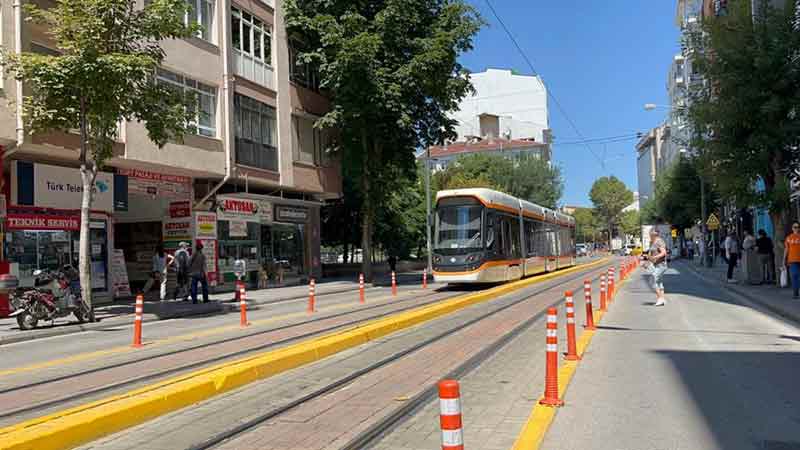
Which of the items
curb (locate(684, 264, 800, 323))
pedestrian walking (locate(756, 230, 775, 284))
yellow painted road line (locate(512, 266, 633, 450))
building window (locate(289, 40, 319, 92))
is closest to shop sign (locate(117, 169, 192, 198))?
building window (locate(289, 40, 319, 92))

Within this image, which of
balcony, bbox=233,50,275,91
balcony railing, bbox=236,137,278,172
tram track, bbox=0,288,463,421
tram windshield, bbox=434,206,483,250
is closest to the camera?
tram track, bbox=0,288,463,421

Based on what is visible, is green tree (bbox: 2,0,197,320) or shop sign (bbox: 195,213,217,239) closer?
green tree (bbox: 2,0,197,320)

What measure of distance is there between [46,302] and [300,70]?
67.2 feet

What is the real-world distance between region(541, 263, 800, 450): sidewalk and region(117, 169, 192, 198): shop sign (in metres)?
16.5

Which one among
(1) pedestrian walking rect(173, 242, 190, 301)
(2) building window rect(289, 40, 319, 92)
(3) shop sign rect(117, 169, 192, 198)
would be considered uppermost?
(2) building window rect(289, 40, 319, 92)

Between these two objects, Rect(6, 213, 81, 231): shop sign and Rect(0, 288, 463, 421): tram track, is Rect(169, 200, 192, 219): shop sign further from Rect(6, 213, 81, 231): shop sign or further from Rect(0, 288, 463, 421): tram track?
Rect(0, 288, 463, 421): tram track

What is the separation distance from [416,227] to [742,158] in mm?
29077

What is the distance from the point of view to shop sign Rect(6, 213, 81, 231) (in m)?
18.3

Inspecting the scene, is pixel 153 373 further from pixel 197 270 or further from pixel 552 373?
pixel 197 270

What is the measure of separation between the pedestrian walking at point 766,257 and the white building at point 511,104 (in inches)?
2929

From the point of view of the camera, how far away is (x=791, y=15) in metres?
19.7

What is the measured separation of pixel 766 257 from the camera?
71.1 ft

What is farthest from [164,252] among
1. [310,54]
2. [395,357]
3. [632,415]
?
[632,415]

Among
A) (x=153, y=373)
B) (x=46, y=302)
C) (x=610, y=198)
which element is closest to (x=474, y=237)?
(x=46, y=302)
